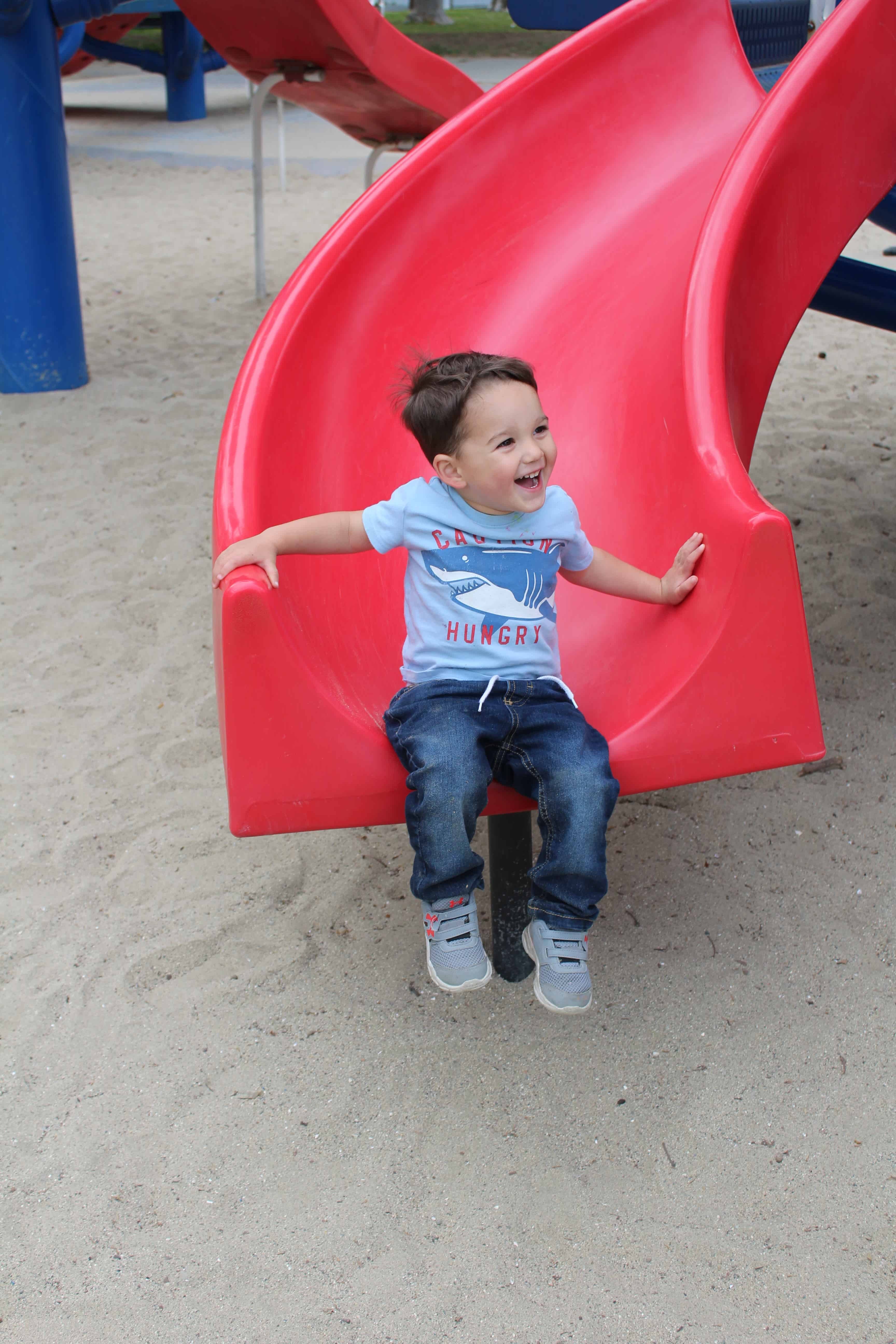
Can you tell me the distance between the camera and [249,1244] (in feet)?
4.50

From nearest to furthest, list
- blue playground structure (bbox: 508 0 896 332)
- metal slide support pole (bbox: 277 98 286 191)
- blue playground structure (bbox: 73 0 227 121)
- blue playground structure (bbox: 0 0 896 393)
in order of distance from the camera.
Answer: blue playground structure (bbox: 508 0 896 332) → blue playground structure (bbox: 0 0 896 393) → metal slide support pole (bbox: 277 98 286 191) → blue playground structure (bbox: 73 0 227 121)

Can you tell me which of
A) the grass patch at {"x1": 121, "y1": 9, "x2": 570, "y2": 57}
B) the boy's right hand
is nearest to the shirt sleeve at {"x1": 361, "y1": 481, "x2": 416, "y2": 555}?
the boy's right hand

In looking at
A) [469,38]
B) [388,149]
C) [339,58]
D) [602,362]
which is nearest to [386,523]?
[602,362]

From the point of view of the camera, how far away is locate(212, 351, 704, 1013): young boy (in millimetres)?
1414

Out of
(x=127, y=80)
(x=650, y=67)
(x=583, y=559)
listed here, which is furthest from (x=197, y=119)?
(x=583, y=559)

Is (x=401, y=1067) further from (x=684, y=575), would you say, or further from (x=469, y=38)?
(x=469, y=38)

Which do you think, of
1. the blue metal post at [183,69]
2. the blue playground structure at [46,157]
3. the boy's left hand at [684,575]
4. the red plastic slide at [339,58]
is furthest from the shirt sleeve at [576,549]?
the blue metal post at [183,69]

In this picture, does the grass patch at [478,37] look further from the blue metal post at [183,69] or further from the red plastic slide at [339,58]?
the red plastic slide at [339,58]

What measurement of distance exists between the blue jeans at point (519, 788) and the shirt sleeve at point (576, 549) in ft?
0.77

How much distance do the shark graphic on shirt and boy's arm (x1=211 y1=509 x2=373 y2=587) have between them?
101 millimetres

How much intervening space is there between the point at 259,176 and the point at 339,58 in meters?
1.23

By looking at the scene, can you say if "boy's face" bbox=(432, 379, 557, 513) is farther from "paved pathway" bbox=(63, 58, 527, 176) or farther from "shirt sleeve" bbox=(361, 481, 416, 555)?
"paved pathway" bbox=(63, 58, 527, 176)

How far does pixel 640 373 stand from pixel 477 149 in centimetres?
77

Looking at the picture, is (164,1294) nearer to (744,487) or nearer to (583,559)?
(583,559)
